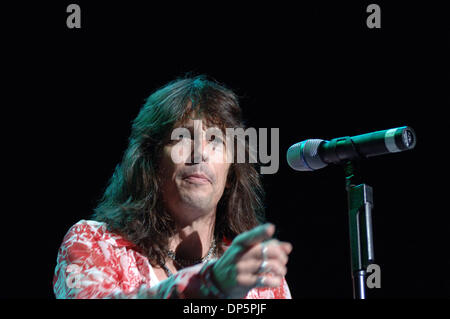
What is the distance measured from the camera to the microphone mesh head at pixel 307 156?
1.53 m

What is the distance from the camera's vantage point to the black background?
2678 mm

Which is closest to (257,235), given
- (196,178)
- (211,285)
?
(211,285)

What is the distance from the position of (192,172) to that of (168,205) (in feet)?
0.68

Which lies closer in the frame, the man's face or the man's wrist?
the man's wrist

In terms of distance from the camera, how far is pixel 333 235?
310cm

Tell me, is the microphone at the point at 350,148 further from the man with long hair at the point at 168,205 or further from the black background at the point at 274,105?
the black background at the point at 274,105

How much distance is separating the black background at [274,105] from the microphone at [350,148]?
1.31m

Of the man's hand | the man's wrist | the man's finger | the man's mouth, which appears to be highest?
the man's mouth

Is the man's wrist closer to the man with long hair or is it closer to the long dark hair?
the man with long hair

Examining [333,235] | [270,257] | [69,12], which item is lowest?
[333,235]

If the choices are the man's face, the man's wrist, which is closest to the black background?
the man's face
